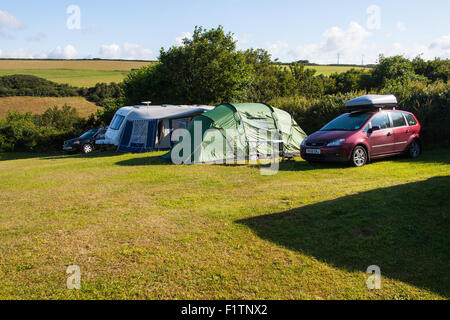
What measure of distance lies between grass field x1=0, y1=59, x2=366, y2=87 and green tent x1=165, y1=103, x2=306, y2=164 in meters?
47.9

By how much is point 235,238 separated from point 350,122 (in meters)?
7.48

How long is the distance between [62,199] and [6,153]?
19.9 metres

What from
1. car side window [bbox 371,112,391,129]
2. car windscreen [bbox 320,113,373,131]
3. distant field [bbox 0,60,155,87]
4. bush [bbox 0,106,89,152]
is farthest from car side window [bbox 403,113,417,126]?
distant field [bbox 0,60,155,87]

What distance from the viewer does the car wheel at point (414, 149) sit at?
452 inches

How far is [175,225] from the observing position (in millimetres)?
5734

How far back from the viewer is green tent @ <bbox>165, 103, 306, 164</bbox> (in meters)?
12.8

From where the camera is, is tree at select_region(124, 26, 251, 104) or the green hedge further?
tree at select_region(124, 26, 251, 104)

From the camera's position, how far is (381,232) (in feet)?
16.3

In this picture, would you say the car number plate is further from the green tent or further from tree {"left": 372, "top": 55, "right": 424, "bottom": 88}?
tree {"left": 372, "top": 55, "right": 424, "bottom": 88}

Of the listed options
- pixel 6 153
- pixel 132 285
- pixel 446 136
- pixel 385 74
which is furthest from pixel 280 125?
pixel 385 74

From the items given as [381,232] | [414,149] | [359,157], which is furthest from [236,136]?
[381,232]

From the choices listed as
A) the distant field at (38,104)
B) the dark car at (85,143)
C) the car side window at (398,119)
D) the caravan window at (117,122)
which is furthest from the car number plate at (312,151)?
the distant field at (38,104)

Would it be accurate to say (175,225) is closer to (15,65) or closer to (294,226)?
(294,226)

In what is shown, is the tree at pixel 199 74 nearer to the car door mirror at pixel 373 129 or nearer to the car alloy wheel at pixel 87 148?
the car alloy wheel at pixel 87 148
